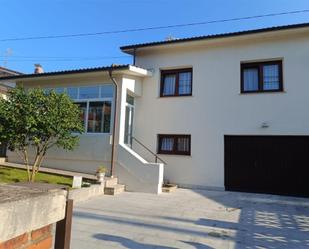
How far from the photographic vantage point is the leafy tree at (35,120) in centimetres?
992

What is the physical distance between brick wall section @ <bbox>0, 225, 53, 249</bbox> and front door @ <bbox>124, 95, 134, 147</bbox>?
11.9m

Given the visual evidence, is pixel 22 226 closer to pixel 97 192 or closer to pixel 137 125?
pixel 97 192

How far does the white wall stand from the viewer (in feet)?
39.8

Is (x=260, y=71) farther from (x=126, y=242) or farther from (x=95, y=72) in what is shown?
(x=126, y=242)

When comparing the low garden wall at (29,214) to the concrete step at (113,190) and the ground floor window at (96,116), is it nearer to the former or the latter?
the concrete step at (113,190)

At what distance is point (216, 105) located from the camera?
518 inches

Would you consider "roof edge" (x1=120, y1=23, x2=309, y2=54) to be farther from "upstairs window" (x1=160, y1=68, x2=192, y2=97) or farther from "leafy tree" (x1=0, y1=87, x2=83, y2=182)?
"leafy tree" (x1=0, y1=87, x2=83, y2=182)

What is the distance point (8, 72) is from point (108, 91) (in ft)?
62.5

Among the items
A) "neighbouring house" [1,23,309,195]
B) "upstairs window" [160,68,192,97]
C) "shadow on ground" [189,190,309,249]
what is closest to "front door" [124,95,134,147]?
"neighbouring house" [1,23,309,195]

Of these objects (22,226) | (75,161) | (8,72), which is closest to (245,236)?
(22,226)

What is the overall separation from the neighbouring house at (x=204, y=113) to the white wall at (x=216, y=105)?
0.04 metres

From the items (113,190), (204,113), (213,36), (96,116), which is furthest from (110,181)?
(213,36)

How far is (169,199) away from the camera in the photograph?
1037cm

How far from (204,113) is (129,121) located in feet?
11.3
